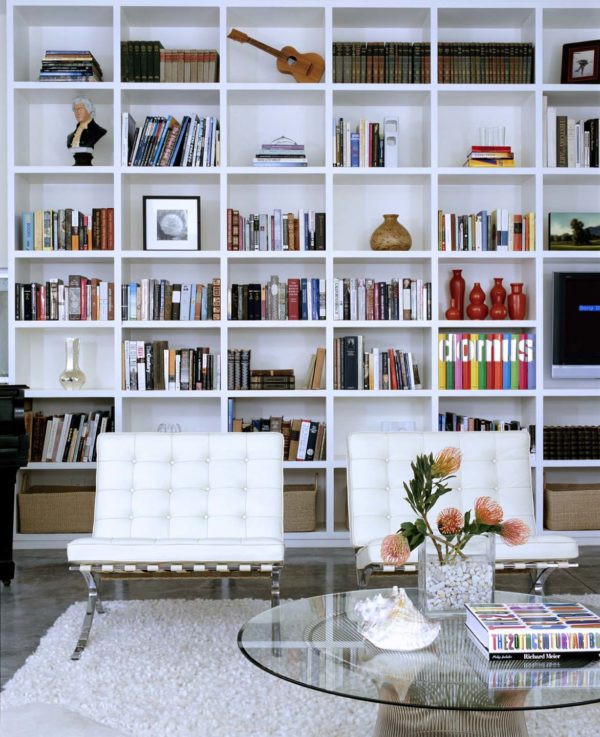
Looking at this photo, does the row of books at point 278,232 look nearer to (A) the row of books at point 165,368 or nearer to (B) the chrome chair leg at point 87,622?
(A) the row of books at point 165,368

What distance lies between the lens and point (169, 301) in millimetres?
4773

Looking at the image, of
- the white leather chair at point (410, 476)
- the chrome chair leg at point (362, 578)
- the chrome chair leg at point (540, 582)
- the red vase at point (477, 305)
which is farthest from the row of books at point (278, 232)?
the chrome chair leg at point (540, 582)

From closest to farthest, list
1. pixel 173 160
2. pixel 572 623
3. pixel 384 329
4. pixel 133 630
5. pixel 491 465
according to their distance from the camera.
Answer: pixel 572 623
pixel 133 630
pixel 491 465
pixel 173 160
pixel 384 329

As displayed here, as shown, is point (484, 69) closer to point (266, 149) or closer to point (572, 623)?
point (266, 149)

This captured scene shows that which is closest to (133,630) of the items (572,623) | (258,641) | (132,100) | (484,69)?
(258,641)

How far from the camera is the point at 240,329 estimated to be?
5.04 metres

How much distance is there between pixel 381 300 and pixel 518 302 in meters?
0.78

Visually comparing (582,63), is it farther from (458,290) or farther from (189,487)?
(189,487)

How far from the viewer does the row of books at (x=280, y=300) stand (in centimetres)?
477

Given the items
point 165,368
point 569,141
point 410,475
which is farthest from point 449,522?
point 569,141

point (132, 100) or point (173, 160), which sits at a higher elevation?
point (132, 100)

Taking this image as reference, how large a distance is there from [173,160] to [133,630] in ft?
8.53

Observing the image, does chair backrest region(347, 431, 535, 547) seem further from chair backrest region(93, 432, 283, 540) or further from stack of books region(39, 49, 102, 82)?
stack of books region(39, 49, 102, 82)

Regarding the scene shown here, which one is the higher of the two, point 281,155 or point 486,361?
point 281,155
